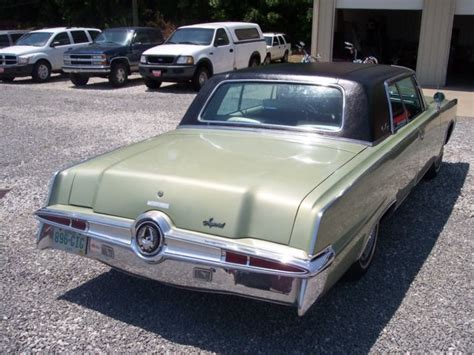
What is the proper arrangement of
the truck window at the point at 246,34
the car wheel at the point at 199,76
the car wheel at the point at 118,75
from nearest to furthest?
1. the car wheel at the point at 199,76
2. the car wheel at the point at 118,75
3. the truck window at the point at 246,34

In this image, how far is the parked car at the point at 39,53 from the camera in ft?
53.4

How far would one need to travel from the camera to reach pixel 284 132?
4.00m

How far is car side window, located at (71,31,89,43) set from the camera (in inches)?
704

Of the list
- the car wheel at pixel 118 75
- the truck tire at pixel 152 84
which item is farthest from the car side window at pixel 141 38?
the truck tire at pixel 152 84

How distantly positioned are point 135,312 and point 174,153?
111cm

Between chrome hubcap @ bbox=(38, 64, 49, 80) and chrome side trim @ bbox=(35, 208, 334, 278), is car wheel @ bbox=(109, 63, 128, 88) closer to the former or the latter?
chrome hubcap @ bbox=(38, 64, 49, 80)

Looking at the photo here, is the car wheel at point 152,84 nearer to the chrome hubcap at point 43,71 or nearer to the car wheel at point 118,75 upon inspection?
the car wheel at point 118,75

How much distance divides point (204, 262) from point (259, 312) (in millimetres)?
741

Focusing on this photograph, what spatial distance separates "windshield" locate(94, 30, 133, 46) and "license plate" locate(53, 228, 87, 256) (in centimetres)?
1366

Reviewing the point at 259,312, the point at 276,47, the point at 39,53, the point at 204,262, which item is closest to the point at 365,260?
the point at 259,312

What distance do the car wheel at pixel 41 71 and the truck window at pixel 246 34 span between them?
632cm

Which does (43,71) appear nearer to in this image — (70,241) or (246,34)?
(246,34)

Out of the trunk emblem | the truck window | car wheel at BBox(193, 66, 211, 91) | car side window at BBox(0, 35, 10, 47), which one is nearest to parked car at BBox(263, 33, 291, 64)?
the truck window

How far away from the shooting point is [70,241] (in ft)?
11.0
